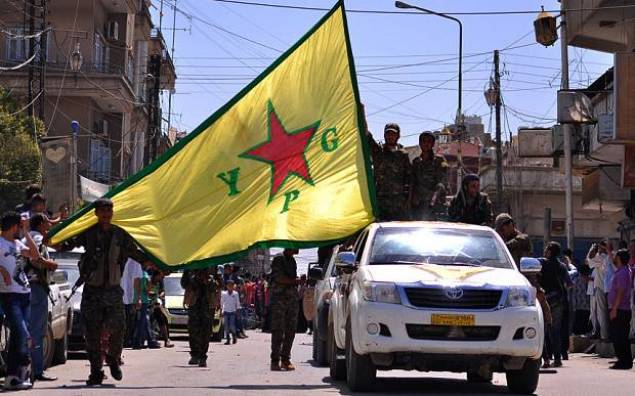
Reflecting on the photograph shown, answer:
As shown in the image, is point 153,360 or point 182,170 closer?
point 182,170

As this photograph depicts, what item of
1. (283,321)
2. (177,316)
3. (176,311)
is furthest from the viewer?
(176,311)

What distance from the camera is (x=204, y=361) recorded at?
60.2 ft

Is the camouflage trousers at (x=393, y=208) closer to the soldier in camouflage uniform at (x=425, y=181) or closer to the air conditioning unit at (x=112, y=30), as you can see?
the soldier in camouflage uniform at (x=425, y=181)

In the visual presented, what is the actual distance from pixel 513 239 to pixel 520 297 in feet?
12.9

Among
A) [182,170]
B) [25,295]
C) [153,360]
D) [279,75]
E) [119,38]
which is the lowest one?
[153,360]

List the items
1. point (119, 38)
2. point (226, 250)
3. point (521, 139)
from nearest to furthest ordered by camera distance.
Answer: point (226, 250) → point (521, 139) → point (119, 38)

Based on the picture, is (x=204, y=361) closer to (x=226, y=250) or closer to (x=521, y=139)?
(x=226, y=250)

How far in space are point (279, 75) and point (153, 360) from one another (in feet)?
23.1

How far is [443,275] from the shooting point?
41.1ft

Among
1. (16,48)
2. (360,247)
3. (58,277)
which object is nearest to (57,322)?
(58,277)

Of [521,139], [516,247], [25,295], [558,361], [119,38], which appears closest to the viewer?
[25,295]

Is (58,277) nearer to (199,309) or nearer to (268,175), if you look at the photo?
(199,309)

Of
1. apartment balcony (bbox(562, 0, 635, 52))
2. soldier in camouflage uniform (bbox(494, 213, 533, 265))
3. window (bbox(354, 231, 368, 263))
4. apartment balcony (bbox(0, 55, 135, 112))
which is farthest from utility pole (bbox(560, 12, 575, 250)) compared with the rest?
apartment balcony (bbox(0, 55, 135, 112))

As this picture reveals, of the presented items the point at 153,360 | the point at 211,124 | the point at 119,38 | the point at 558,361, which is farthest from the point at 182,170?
Answer: the point at 119,38
